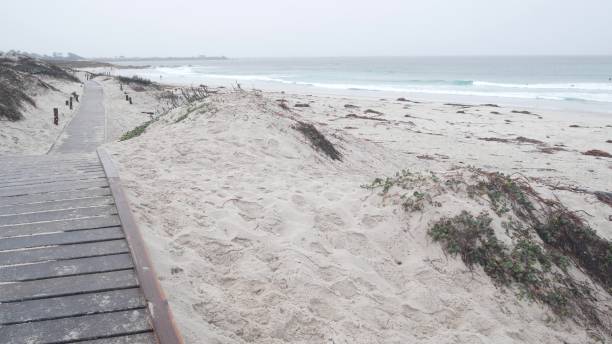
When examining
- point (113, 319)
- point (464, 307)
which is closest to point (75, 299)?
point (113, 319)

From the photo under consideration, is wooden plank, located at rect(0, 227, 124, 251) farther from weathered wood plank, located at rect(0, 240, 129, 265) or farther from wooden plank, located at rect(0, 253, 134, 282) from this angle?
wooden plank, located at rect(0, 253, 134, 282)

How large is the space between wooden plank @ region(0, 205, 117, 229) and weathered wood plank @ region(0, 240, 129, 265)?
618 millimetres

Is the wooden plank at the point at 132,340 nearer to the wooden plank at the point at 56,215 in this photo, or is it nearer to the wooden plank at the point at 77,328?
the wooden plank at the point at 77,328

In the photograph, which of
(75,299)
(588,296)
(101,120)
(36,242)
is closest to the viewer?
(75,299)

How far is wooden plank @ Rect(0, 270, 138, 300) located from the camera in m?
2.47

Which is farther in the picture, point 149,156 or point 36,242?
point 149,156

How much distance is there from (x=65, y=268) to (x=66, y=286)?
26cm

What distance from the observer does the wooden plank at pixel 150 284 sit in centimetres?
211

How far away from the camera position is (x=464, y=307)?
3678mm

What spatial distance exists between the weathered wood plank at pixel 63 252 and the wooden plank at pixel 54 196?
4.01 ft

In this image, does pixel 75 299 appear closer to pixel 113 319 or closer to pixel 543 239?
pixel 113 319

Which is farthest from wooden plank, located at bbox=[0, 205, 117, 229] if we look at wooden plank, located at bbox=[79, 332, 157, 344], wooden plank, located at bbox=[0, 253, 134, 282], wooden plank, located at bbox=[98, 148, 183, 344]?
wooden plank, located at bbox=[79, 332, 157, 344]

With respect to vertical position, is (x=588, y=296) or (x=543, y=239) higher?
(x=543, y=239)

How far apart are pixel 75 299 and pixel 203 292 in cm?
108
